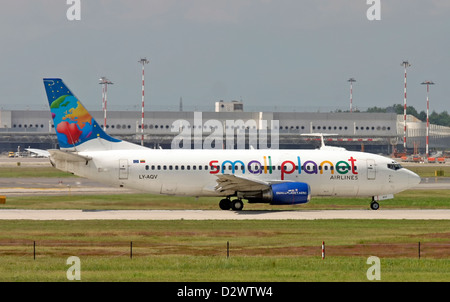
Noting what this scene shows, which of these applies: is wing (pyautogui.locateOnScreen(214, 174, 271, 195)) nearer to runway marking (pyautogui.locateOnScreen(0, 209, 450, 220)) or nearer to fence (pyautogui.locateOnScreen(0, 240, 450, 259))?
runway marking (pyautogui.locateOnScreen(0, 209, 450, 220))

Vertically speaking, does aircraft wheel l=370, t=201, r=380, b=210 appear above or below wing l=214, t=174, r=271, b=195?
below

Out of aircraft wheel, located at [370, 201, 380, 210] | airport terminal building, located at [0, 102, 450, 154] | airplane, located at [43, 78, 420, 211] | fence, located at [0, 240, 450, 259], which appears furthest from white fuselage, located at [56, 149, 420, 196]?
airport terminal building, located at [0, 102, 450, 154]

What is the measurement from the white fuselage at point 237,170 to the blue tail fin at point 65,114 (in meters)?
1.20

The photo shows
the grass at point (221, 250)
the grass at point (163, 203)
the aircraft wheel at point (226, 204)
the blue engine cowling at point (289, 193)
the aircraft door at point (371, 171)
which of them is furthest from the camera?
the grass at point (163, 203)

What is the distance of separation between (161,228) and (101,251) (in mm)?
8380

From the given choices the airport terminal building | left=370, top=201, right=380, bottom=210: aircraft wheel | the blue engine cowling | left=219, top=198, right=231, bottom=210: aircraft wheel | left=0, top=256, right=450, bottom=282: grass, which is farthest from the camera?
the airport terminal building

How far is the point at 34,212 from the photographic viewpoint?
166ft

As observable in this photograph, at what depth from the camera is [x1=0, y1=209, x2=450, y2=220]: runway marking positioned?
47.7 metres

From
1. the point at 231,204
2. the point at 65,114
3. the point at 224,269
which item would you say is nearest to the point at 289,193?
the point at 231,204

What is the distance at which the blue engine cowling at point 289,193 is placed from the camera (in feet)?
168

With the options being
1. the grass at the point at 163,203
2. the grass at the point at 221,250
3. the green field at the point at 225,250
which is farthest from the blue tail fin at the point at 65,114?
the grass at the point at 221,250

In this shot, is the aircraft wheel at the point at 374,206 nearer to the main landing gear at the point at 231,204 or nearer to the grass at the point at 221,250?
the grass at the point at 221,250
